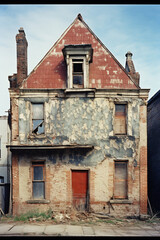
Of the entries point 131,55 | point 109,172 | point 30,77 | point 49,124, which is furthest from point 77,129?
point 131,55

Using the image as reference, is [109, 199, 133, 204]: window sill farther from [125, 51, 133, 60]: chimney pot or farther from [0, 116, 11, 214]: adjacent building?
[0, 116, 11, 214]: adjacent building

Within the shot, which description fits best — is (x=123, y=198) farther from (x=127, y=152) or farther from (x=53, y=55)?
(x=53, y=55)

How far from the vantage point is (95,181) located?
14.6 m

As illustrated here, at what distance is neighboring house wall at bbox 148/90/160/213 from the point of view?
687 inches

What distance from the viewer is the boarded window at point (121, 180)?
14.7 meters

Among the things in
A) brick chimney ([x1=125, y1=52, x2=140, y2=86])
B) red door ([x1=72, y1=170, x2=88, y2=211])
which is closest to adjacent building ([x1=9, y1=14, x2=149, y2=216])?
red door ([x1=72, y1=170, x2=88, y2=211])

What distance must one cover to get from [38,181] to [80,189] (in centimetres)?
242

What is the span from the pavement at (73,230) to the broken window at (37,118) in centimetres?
513

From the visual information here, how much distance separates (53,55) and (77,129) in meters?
4.92

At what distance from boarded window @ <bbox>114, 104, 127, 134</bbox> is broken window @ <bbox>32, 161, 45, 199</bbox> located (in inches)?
191

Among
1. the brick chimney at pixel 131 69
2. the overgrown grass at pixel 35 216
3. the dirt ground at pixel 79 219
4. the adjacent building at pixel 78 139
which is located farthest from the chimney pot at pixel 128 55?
the overgrown grass at pixel 35 216

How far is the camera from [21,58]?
615 inches

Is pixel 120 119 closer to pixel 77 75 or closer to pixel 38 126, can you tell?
pixel 77 75

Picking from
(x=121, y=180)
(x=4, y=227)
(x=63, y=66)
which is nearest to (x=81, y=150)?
(x=121, y=180)
